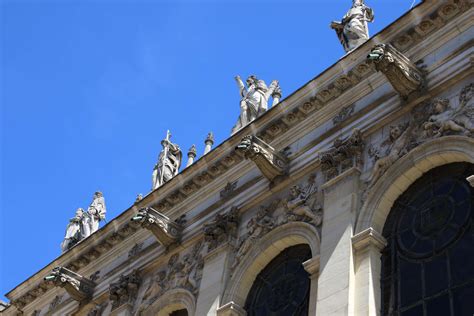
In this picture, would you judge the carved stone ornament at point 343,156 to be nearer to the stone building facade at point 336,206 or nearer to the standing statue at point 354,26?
the stone building facade at point 336,206

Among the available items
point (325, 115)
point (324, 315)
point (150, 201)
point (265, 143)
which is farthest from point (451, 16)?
point (150, 201)

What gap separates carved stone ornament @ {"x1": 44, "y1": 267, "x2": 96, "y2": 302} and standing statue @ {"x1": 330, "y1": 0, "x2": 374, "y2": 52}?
10.3 metres

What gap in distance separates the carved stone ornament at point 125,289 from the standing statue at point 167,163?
11.7 ft

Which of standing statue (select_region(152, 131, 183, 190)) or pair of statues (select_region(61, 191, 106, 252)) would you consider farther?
pair of statues (select_region(61, 191, 106, 252))

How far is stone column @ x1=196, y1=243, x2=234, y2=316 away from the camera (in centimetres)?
2312

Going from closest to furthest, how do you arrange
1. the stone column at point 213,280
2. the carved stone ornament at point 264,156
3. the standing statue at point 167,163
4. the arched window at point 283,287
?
the arched window at point 283,287
the stone column at point 213,280
the carved stone ornament at point 264,156
the standing statue at point 167,163

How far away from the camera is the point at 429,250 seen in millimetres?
19234

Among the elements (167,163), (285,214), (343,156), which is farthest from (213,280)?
(167,163)

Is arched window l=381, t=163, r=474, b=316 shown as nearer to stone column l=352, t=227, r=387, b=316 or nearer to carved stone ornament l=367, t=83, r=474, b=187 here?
stone column l=352, t=227, r=387, b=316

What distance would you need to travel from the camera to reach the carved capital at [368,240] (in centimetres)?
2008

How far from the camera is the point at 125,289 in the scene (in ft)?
87.8

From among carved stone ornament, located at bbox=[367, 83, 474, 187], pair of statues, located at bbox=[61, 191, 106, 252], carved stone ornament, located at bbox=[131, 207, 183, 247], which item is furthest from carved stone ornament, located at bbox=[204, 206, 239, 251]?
pair of statues, located at bbox=[61, 191, 106, 252]

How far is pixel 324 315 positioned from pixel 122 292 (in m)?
8.81

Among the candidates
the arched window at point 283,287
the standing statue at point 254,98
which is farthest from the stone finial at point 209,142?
the arched window at point 283,287
